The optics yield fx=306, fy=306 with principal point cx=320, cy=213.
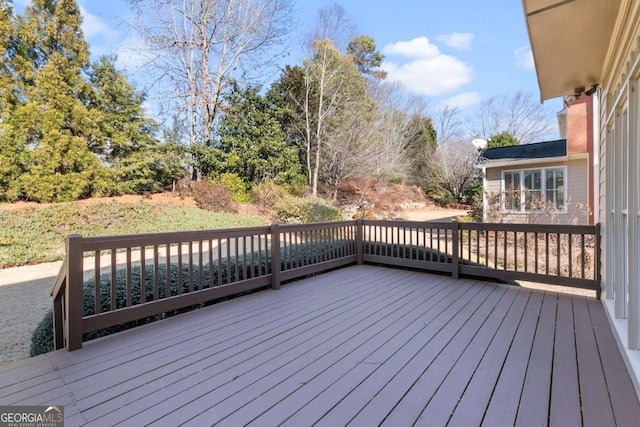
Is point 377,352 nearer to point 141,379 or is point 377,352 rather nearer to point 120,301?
point 141,379

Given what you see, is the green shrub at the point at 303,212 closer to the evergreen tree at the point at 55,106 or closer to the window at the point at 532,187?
the window at the point at 532,187

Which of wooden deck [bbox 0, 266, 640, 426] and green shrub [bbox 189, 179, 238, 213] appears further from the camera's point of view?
green shrub [bbox 189, 179, 238, 213]

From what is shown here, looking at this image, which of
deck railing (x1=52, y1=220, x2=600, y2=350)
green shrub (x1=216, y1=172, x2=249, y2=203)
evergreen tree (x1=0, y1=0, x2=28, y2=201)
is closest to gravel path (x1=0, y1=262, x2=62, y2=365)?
deck railing (x1=52, y1=220, x2=600, y2=350)

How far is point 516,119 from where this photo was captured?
2153cm

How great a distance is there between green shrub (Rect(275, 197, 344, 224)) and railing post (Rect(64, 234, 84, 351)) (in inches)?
263

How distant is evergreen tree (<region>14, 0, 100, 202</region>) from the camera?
27.3 feet

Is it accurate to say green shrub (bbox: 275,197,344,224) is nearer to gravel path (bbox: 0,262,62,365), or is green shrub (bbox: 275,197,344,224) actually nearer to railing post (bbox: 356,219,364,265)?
railing post (bbox: 356,219,364,265)

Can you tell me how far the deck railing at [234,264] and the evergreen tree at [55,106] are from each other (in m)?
3.85

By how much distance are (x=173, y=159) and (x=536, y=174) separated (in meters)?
12.2

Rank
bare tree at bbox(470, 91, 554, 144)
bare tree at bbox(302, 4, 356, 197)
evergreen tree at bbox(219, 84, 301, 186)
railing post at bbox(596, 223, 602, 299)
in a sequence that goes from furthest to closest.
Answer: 1. bare tree at bbox(470, 91, 554, 144)
2. bare tree at bbox(302, 4, 356, 197)
3. evergreen tree at bbox(219, 84, 301, 186)
4. railing post at bbox(596, 223, 602, 299)

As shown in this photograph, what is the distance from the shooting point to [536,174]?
930 centimetres

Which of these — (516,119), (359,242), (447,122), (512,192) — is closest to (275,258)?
(359,242)

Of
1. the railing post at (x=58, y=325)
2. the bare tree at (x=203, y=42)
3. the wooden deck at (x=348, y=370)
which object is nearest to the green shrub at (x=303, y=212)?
the bare tree at (x=203, y=42)

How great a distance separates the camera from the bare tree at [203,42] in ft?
38.0
